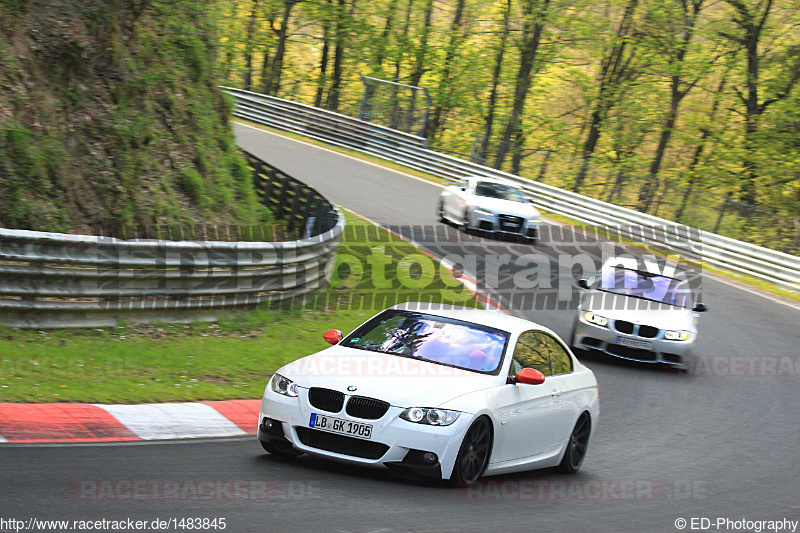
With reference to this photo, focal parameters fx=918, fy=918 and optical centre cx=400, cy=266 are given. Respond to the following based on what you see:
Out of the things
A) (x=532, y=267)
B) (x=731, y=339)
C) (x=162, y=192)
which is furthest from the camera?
(x=532, y=267)

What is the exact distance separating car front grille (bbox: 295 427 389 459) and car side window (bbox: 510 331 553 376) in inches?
63.3

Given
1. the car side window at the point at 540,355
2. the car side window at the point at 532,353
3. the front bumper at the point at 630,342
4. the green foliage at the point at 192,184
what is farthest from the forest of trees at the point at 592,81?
the car side window at the point at 532,353

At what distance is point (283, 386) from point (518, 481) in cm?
227

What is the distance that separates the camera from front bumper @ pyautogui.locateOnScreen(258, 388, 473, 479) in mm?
6734

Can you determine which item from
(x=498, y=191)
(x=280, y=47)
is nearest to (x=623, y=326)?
(x=498, y=191)

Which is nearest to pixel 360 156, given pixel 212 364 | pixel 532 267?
pixel 532 267

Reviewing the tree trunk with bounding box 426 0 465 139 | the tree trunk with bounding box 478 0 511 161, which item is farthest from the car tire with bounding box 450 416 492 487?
the tree trunk with bounding box 426 0 465 139

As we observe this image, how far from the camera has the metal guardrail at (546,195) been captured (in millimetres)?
24828

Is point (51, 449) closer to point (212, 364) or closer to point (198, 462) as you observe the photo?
point (198, 462)

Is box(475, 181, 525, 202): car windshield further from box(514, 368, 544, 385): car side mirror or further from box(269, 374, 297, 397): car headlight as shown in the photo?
box(269, 374, 297, 397): car headlight

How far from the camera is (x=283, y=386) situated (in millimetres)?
7277

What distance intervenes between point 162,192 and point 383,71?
139 feet

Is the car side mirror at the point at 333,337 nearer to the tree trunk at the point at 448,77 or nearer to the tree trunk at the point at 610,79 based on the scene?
the tree trunk at the point at 610,79

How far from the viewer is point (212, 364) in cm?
1093
